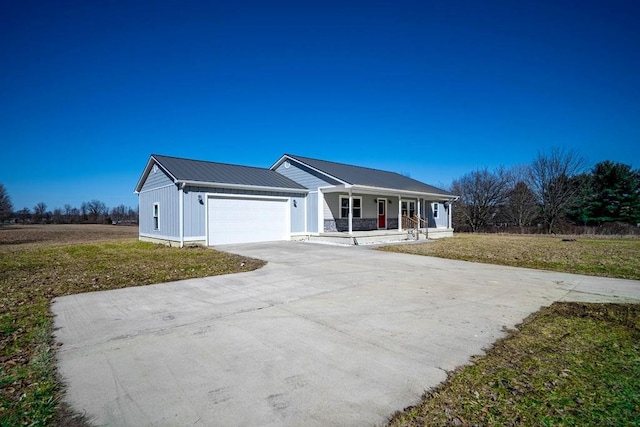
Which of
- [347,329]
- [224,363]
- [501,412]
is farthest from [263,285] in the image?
[501,412]

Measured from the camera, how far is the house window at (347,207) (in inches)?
799

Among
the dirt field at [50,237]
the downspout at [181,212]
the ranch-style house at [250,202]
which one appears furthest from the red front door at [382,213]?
the dirt field at [50,237]

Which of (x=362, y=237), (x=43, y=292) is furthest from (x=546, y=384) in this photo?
(x=362, y=237)

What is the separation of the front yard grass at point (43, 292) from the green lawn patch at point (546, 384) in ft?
10.2

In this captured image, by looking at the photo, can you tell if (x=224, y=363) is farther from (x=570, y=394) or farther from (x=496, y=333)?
(x=496, y=333)

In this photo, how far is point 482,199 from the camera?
125ft

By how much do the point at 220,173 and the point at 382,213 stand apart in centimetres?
1127

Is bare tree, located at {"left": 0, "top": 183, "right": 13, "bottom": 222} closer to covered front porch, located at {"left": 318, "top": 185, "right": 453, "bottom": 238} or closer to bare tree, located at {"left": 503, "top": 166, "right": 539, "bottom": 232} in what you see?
covered front porch, located at {"left": 318, "top": 185, "right": 453, "bottom": 238}

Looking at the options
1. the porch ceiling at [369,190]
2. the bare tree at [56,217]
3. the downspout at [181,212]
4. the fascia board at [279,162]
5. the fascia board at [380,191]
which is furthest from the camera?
the bare tree at [56,217]

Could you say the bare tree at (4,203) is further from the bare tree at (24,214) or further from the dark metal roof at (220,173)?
the dark metal roof at (220,173)

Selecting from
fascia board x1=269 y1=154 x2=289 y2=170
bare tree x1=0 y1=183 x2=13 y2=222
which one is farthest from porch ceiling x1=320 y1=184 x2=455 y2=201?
bare tree x1=0 y1=183 x2=13 y2=222

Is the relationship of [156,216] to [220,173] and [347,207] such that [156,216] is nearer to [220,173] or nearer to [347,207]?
[220,173]

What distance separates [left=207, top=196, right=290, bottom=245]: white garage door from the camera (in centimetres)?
1579

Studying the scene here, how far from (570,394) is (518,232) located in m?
33.7
